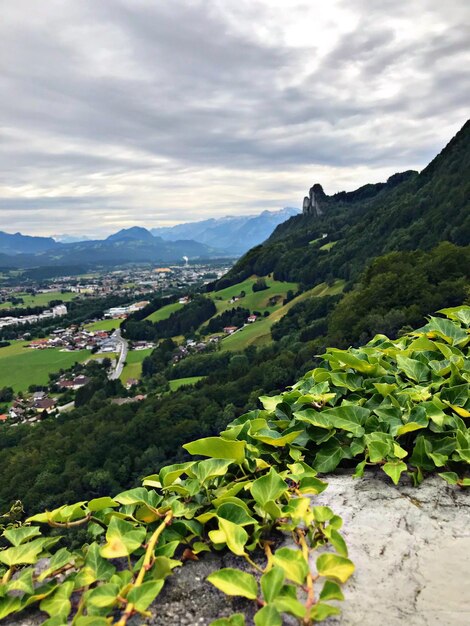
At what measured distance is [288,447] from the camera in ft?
6.55

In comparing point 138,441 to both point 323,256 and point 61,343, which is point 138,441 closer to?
point 61,343

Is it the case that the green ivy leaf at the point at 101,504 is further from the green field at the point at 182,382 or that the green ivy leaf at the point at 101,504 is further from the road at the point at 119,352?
the road at the point at 119,352

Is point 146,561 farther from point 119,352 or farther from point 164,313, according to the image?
point 164,313

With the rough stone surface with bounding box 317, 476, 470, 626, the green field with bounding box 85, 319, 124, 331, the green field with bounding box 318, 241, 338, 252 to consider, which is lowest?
the green field with bounding box 85, 319, 124, 331

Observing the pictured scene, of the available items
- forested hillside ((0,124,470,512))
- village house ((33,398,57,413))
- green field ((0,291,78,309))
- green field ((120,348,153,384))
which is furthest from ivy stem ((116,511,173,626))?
green field ((0,291,78,309))

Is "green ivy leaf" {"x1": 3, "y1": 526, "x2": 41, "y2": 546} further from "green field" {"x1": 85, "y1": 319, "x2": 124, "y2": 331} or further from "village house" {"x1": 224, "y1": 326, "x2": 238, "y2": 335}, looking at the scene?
"green field" {"x1": 85, "y1": 319, "x2": 124, "y2": 331}

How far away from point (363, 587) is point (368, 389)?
120 cm

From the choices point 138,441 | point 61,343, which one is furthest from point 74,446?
point 61,343

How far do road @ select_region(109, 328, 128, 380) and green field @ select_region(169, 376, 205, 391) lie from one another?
14.9 metres

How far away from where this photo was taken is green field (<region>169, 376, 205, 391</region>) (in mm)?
58856

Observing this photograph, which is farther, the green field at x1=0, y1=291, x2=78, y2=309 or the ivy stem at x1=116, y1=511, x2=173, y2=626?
the green field at x1=0, y1=291, x2=78, y2=309

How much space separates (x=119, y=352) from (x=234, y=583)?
312 feet

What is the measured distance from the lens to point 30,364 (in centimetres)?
8438

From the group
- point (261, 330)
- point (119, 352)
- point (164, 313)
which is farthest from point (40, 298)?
point (261, 330)
